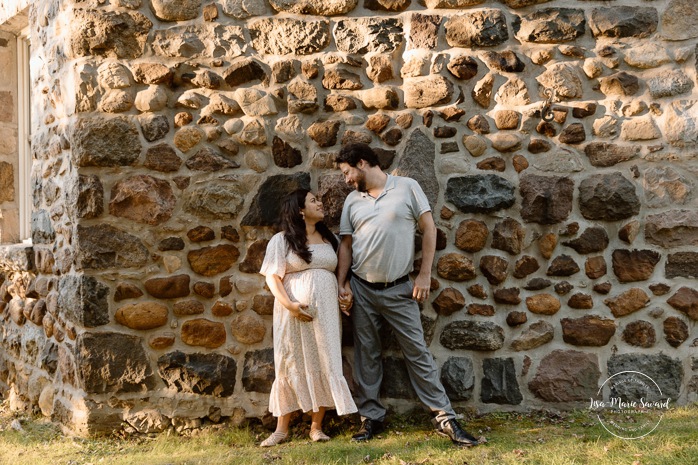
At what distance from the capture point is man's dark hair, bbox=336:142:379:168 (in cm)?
420

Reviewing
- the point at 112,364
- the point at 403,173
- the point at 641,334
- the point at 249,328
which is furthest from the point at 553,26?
the point at 112,364

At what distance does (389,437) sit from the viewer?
4.22m

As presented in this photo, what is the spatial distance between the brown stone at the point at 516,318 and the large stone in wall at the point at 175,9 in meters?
2.77

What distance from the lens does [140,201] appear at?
4418 millimetres

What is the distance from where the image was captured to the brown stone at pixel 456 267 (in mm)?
4441

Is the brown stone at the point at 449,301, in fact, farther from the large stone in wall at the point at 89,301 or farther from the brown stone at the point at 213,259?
the large stone in wall at the point at 89,301

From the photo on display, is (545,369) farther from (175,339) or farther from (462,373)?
(175,339)

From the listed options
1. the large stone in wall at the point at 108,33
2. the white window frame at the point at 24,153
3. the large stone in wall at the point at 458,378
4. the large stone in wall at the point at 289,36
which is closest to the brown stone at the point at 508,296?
the large stone in wall at the point at 458,378

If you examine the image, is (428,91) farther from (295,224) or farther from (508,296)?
(508,296)

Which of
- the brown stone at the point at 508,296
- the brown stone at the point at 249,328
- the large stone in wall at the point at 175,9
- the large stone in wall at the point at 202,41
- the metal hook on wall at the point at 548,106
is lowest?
the brown stone at the point at 249,328

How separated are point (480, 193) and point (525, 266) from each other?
543 mm

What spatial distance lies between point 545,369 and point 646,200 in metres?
1.24

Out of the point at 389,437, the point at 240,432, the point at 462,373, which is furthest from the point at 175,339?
the point at 462,373

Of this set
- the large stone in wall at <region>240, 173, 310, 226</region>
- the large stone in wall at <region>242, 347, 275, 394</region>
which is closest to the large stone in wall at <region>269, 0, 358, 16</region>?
the large stone in wall at <region>240, 173, 310, 226</region>
